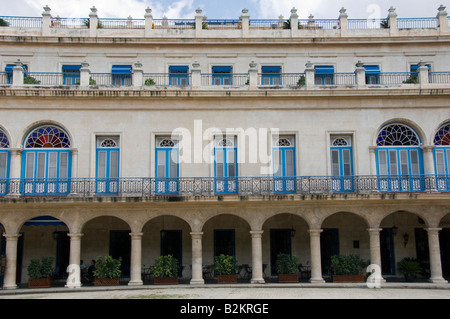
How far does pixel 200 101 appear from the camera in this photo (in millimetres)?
21109

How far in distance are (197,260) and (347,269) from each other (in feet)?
19.6

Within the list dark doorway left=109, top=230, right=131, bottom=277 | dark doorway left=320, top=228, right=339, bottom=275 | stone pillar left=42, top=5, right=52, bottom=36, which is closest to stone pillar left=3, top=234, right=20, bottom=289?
dark doorway left=109, top=230, right=131, bottom=277

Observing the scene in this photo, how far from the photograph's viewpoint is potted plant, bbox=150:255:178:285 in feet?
65.0

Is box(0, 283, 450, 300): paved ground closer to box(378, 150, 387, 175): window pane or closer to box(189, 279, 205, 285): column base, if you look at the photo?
box(189, 279, 205, 285): column base

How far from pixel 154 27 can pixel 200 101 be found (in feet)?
18.6

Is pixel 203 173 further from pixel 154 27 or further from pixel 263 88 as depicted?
pixel 154 27

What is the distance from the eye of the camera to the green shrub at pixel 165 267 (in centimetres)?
1981

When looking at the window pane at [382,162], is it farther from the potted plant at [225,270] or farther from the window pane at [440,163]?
the potted plant at [225,270]

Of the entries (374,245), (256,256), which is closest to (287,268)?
(256,256)

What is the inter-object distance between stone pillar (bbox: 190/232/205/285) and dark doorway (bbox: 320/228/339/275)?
5688 millimetres

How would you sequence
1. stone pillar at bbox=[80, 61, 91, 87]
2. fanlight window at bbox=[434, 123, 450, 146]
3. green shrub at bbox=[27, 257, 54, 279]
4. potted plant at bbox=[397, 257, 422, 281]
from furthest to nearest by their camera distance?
fanlight window at bbox=[434, 123, 450, 146]
stone pillar at bbox=[80, 61, 91, 87]
potted plant at bbox=[397, 257, 422, 281]
green shrub at bbox=[27, 257, 54, 279]

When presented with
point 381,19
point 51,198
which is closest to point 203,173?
point 51,198

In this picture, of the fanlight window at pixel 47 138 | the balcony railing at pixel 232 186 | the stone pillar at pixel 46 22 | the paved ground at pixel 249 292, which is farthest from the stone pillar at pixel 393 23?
the stone pillar at pixel 46 22

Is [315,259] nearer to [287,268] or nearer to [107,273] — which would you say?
[287,268]
